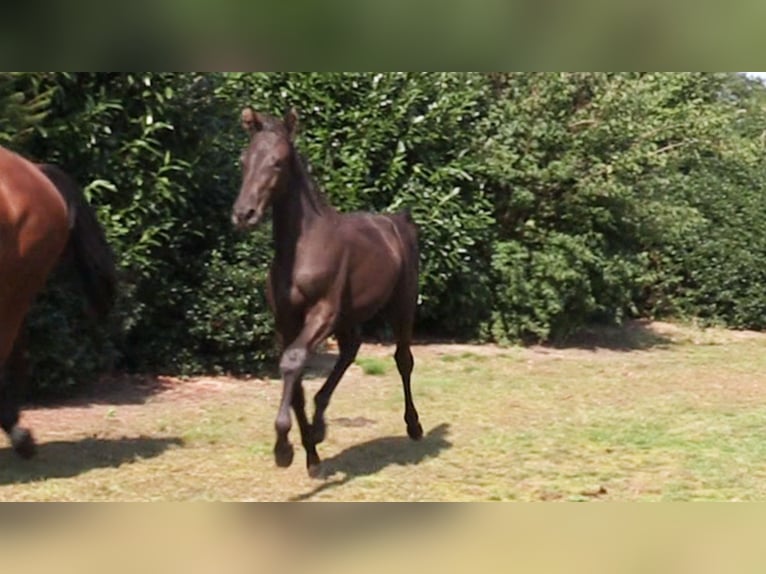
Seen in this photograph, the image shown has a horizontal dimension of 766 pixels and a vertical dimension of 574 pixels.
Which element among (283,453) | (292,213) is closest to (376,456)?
(283,453)

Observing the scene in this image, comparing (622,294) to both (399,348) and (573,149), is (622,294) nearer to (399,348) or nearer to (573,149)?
(573,149)

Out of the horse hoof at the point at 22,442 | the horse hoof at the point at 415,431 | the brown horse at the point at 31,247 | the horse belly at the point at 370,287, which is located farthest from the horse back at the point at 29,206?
the horse hoof at the point at 415,431

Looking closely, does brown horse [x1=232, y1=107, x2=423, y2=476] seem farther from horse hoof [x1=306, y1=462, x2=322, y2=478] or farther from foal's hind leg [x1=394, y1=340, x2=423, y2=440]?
foal's hind leg [x1=394, y1=340, x2=423, y2=440]

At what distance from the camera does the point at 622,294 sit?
1298cm

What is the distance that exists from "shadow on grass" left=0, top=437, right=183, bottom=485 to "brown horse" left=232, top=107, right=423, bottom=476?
129 centimetres

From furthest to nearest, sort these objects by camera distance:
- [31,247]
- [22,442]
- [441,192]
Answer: [441,192]
[22,442]
[31,247]

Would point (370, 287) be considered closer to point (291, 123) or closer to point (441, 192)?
point (291, 123)

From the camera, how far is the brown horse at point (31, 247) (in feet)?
17.6

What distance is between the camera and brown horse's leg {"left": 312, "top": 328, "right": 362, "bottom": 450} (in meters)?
5.89

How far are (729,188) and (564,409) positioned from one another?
778cm

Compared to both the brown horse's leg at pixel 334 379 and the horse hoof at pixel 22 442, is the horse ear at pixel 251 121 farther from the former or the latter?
the horse hoof at pixel 22 442

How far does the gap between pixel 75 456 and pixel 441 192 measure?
6.53 m

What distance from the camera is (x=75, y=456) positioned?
6266 millimetres
